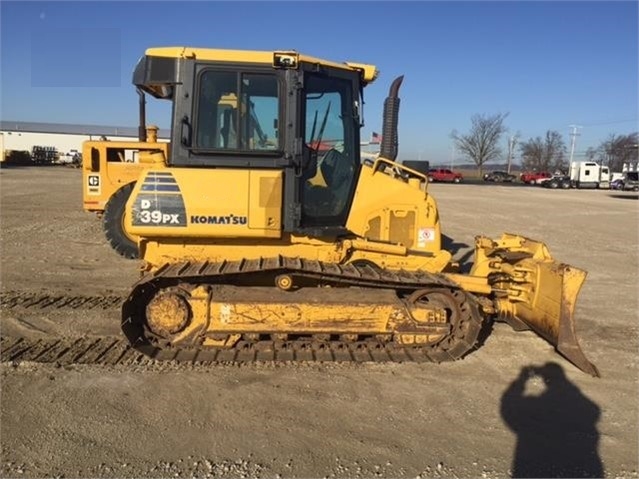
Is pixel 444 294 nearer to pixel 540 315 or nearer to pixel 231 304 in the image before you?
pixel 540 315

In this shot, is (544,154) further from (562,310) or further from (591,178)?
(562,310)

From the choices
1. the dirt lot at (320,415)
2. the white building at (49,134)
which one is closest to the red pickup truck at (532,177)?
the white building at (49,134)

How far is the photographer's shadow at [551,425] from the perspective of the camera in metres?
3.82

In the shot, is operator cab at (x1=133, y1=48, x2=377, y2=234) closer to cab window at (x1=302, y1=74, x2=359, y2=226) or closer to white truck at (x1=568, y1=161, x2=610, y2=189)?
cab window at (x1=302, y1=74, x2=359, y2=226)

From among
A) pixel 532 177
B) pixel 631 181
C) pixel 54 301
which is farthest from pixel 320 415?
pixel 532 177

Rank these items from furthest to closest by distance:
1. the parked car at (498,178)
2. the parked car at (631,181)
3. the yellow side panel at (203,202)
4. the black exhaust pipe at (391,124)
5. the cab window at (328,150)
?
the parked car at (498,178) < the parked car at (631,181) < the black exhaust pipe at (391,124) < the cab window at (328,150) < the yellow side panel at (203,202)

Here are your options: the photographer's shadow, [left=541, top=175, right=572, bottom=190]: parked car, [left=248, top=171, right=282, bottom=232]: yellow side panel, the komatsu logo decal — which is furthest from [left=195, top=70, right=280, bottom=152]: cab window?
[left=541, top=175, right=572, bottom=190]: parked car

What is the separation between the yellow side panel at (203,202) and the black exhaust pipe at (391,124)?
5.00ft

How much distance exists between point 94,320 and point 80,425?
8.35 feet

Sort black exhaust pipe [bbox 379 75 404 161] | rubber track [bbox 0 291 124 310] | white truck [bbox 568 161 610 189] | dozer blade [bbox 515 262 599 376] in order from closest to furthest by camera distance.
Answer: dozer blade [bbox 515 262 599 376], black exhaust pipe [bbox 379 75 404 161], rubber track [bbox 0 291 124 310], white truck [bbox 568 161 610 189]

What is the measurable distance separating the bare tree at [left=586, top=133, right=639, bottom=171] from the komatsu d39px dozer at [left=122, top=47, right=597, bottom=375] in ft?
272

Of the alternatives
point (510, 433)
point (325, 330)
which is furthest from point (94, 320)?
point (510, 433)

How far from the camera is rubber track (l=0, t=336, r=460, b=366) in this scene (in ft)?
17.3

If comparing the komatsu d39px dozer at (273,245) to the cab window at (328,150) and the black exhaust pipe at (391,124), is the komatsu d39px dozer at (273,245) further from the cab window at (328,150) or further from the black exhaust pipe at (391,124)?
the black exhaust pipe at (391,124)
